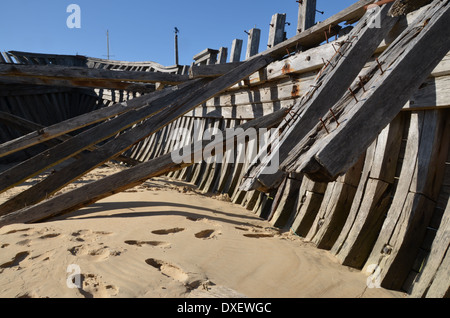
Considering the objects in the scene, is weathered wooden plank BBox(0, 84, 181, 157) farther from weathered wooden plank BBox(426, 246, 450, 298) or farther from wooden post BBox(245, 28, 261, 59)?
weathered wooden plank BBox(426, 246, 450, 298)

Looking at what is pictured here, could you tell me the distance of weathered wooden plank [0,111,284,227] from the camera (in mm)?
3537

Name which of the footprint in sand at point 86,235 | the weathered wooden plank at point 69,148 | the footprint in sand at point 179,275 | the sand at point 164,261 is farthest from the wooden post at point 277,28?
the footprint in sand at point 179,275

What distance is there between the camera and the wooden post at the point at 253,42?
5793 millimetres

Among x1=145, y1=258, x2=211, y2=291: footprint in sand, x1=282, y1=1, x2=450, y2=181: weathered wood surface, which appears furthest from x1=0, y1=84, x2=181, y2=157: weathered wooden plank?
x1=282, y1=1, x2=450, y2=181: weathered wood surface

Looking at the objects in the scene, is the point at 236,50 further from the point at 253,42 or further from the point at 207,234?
the point at 207,234

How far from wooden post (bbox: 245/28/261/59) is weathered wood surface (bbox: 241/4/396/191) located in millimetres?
2687

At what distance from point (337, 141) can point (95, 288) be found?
5.82 feet

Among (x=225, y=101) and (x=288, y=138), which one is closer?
(x=288, y=138)

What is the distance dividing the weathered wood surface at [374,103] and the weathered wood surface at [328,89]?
600 mm

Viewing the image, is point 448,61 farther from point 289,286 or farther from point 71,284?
point 71,284

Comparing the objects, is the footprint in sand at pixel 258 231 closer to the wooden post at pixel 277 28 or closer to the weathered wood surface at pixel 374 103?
the weathered wood surface at pixel 374 103
